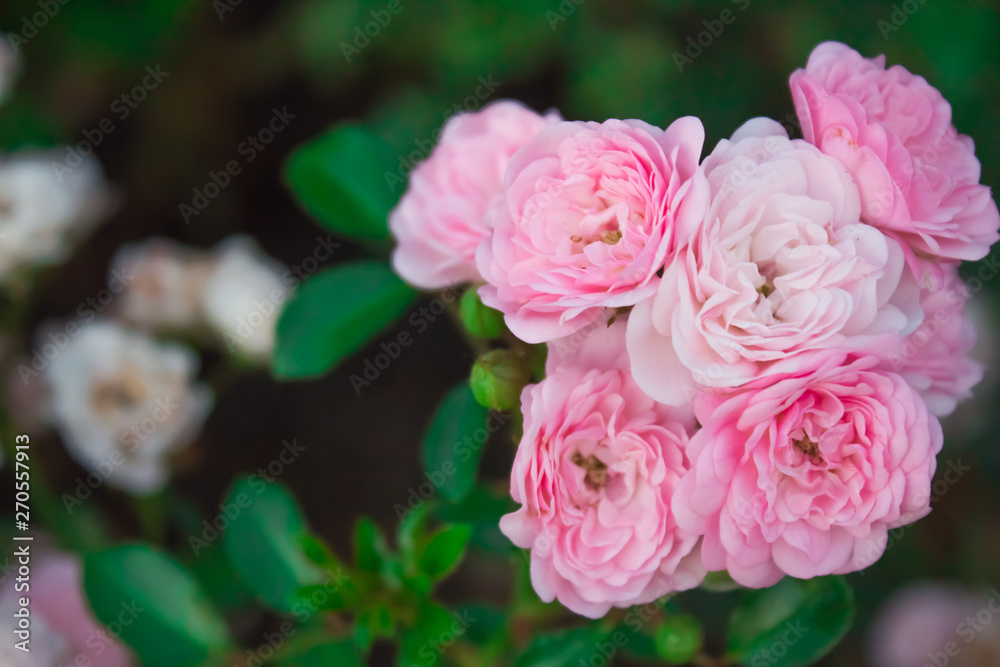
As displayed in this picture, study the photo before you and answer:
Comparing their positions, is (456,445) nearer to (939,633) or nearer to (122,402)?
(122,402)

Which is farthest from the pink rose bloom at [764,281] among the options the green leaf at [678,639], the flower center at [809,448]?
the green leaf at [678,639]

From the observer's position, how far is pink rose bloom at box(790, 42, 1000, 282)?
65 centimetres

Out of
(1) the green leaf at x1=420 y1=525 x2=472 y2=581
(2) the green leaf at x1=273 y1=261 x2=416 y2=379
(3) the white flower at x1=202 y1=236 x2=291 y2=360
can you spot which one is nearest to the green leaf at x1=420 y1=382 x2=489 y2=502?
(1) the green leaf at x1=420 y1=525 x2=472 y2=581

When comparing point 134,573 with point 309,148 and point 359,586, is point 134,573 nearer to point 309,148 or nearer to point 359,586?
point 359,586

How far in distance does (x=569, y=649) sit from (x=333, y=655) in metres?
0.31

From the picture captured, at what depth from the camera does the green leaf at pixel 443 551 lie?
0.87 metres

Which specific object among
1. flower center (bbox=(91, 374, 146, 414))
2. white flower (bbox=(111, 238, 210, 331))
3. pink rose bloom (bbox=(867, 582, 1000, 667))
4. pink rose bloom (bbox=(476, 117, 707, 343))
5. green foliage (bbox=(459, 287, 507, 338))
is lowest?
pink rose bloom (bbox=(867, 582, 1000, 667))

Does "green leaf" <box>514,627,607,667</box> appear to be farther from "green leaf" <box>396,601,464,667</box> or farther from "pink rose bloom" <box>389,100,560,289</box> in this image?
"pink rose bloom" <box>389,100,560,289</box>

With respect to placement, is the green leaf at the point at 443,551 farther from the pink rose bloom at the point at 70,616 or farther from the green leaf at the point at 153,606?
the pink rose bloom at the point at 70,616

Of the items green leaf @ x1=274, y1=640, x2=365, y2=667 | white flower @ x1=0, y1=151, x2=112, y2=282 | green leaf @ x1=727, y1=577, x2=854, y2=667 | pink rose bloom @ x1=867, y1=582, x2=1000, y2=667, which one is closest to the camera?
green leaf @ x1=727, y1=577, x2=854, y2=667

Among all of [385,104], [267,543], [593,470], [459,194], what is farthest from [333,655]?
[385,104]

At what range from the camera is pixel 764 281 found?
0.67 m

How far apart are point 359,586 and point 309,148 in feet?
1.89

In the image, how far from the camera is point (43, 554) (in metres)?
1.33
